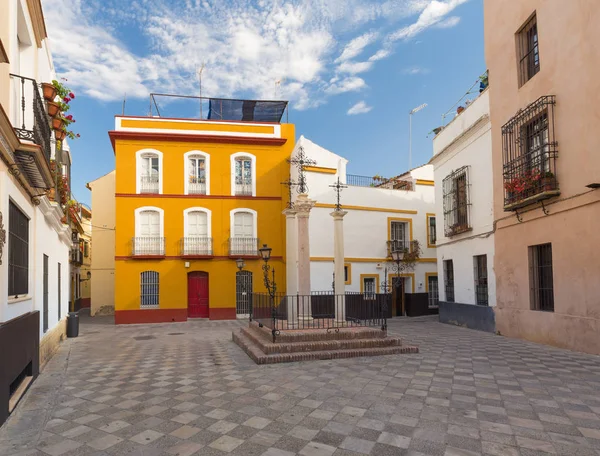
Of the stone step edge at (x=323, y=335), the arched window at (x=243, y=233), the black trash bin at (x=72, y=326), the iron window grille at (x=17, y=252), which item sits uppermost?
the arched window at (x=243, y=233)

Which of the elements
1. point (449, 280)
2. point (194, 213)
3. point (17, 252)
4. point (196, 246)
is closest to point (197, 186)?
point (194, 213)

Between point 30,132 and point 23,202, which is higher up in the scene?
point 30,132

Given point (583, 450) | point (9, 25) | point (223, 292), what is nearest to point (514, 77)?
point (583, 450)

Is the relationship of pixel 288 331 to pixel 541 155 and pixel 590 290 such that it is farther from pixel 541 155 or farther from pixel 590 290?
pixel 541 155

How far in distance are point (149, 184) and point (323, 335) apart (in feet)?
43.6

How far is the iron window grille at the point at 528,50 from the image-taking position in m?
11.0

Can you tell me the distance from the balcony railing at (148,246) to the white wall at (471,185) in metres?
12.3

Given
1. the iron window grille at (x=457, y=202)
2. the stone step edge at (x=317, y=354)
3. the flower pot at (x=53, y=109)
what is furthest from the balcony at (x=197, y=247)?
the flower pot at (x=53, y=109)

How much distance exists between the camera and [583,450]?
13.3 feet

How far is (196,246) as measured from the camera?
19594mm

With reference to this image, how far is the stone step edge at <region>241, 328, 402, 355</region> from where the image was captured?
29.1 ft

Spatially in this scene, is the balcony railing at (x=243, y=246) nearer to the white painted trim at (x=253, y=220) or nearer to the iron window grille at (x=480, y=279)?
the white painted trim at (x=253, y=220)

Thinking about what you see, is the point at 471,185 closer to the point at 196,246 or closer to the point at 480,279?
the point at 480,279

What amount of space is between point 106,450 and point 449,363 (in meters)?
6.30
